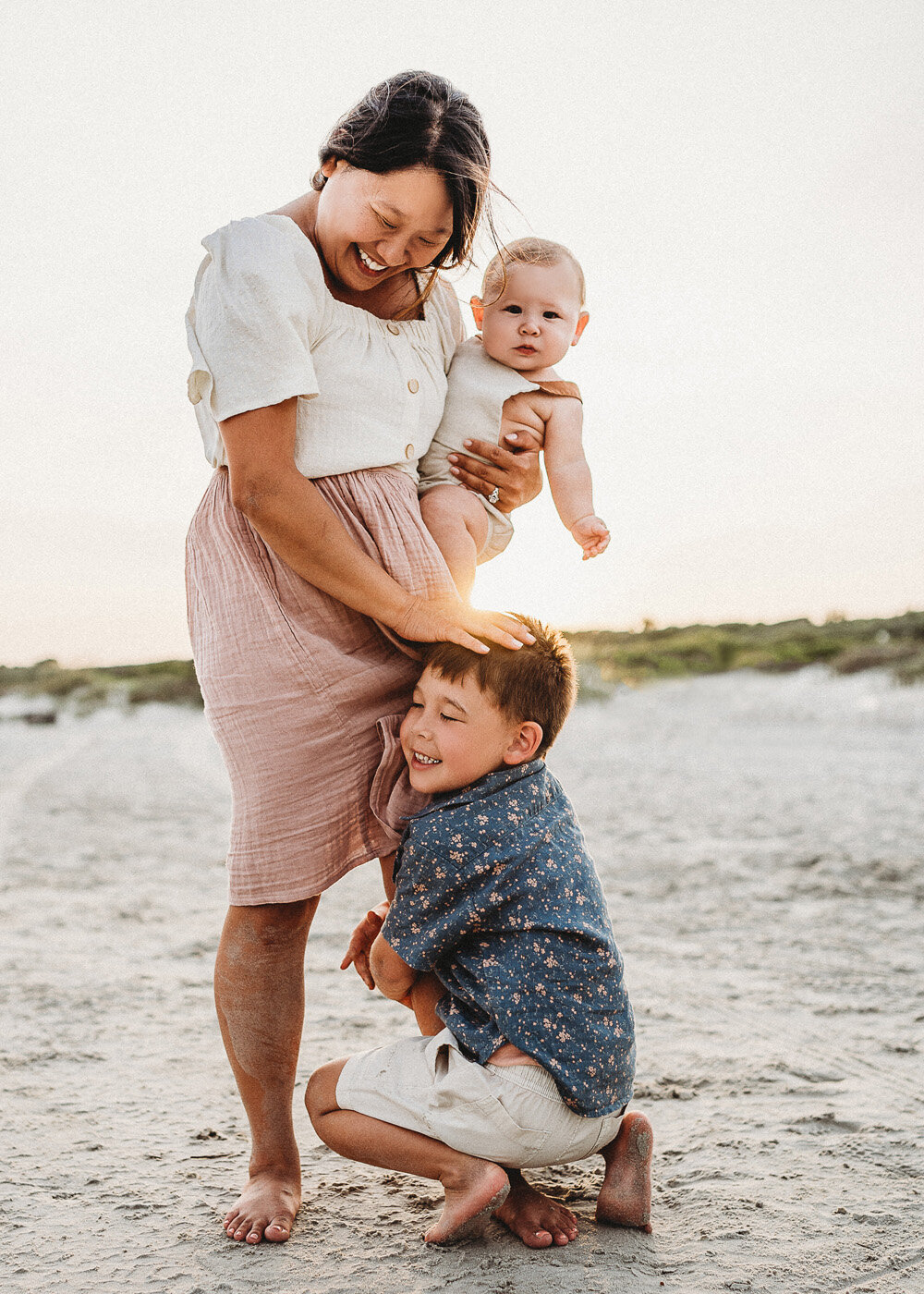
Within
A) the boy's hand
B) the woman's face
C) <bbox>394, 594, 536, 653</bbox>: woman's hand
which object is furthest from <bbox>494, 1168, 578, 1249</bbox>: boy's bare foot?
the woman's face

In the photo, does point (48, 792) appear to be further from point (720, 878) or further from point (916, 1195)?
point (916, 1195)

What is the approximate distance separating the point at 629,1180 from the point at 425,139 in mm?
2036

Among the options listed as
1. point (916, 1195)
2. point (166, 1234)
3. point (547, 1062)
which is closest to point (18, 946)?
point (166, 1234)

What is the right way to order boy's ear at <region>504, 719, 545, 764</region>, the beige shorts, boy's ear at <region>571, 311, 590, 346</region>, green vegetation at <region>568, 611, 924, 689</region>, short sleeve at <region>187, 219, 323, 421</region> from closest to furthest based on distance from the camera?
short sleeve at <region>187, 219, 323, 421</region> → the beige shorts → boy's ear at <region>504, 719, 545, 764</region> → boy's ear at <region>571, 311, 590, 346</region> → green vegetation at <region>568, 611, 924, 689</region>

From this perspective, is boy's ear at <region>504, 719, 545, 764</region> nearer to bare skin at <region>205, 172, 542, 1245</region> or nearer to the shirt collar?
the shirt collar

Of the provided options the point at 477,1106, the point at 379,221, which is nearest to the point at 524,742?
the point at 477,1106

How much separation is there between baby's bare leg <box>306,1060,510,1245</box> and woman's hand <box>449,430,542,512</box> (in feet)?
4.06

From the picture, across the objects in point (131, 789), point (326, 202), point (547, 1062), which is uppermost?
point (326, 202)

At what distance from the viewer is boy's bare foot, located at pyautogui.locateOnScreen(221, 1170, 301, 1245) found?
216cm

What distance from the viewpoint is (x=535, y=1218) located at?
2.14 m

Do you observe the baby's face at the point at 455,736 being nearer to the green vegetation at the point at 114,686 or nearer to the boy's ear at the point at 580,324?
the boy's ear at the point at 580,324

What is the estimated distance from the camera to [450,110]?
204 centimetres

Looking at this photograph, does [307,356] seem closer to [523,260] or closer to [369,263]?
[369,263]

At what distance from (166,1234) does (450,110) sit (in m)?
2.25
